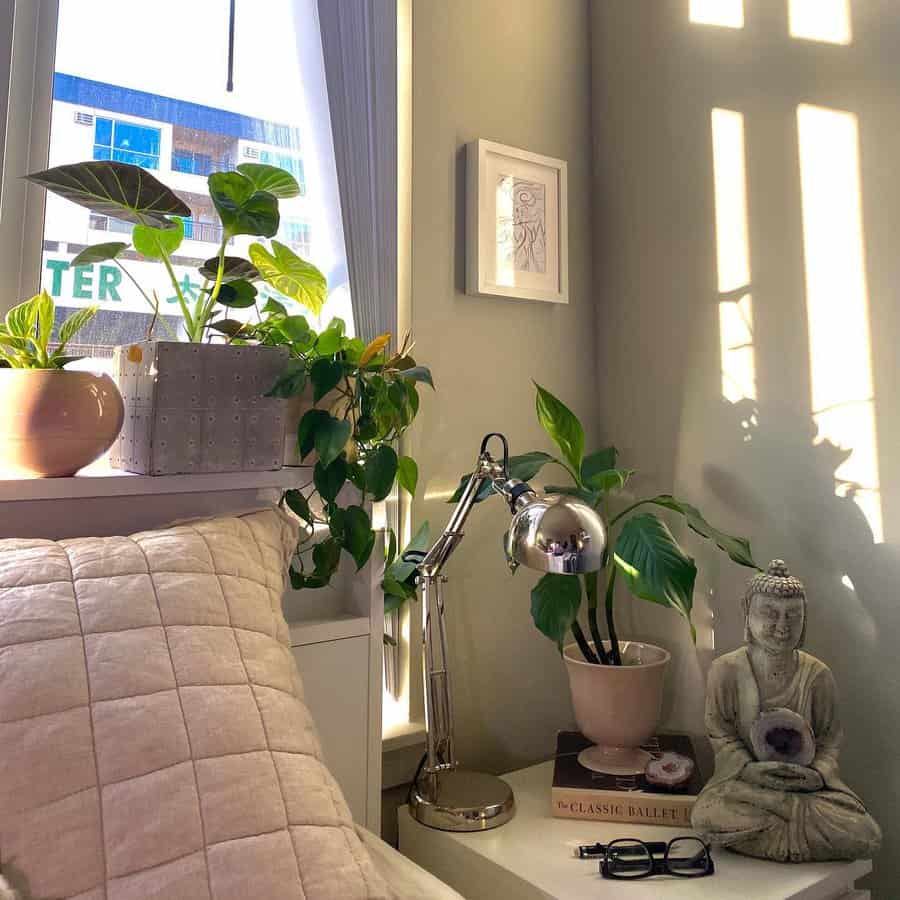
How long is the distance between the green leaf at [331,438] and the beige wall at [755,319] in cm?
87

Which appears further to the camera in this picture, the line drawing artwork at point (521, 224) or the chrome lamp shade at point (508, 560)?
the line drawing artwork at point (521, 224)

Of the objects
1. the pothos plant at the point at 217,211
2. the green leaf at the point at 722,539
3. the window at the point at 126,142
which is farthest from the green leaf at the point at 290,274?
the green leaf at the point at 722,539

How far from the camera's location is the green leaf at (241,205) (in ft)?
3.58

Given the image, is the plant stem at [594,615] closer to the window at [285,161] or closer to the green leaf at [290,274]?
the green leaf at [290,274]

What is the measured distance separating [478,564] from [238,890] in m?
1.04

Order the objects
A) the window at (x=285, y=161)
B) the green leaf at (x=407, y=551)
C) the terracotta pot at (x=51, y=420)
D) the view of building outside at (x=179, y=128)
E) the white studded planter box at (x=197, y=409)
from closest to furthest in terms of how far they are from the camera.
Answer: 1. the terracotta pot at (x=51, y=420)
2. the white studded planter box at (x=197, y=409)
3. the view of building outside at (x=179, y=128)
4. the green leaf at (x=407, y=551)
5. the window at (x=285, y=161)

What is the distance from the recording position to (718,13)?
65.2 inches

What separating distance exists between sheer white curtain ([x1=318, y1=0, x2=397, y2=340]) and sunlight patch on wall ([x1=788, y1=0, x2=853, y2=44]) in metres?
0.77

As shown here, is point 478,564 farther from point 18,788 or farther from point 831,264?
point 18,788

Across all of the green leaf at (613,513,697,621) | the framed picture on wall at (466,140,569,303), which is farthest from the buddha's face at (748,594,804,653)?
the framed picture on wall at (466,140,569,303)

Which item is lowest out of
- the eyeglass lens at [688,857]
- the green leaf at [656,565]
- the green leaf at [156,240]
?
the eyeglass lens at [688,857]

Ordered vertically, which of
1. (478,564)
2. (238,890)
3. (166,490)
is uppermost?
(166,490)

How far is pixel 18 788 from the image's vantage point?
660 mm

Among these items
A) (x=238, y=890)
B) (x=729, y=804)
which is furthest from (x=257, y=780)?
(x=729, y=804)
